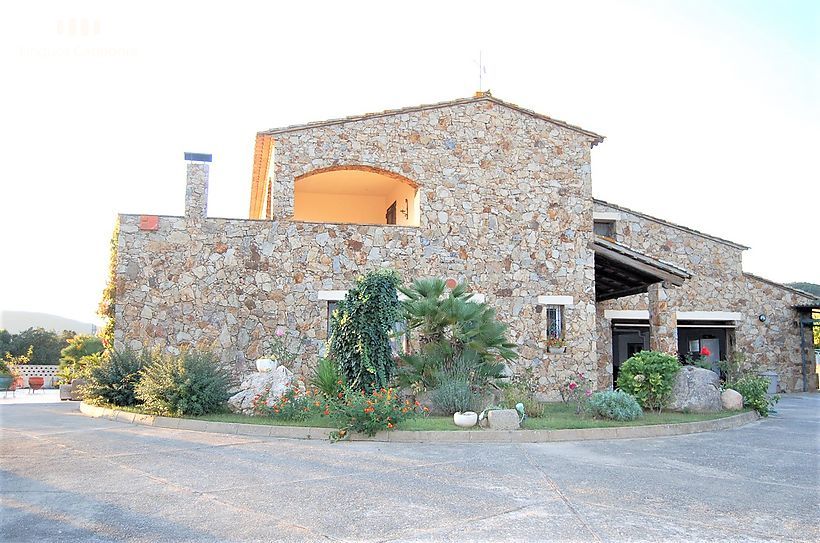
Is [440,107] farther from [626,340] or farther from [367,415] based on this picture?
[626,340]

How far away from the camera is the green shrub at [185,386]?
1083 centimetres

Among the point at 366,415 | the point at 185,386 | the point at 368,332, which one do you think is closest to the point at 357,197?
the point at 368,332

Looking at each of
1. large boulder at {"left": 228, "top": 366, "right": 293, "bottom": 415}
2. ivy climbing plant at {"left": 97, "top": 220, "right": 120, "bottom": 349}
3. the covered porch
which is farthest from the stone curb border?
ivy climbing plant at {"left": 97, "top": 220, "right": 120, "bottom": 349}

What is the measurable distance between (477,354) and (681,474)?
17.5ft

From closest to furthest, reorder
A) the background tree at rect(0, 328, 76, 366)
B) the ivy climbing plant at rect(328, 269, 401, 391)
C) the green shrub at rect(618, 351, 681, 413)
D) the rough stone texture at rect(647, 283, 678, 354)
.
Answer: the ivy climbing plant at rect(328, 269, 401, 391)
the green shrub at rect(618, 351, 681, 413)
the rough stone texture at rect(647, 283, 678, 354)
the background tree at rect(0, 328, 76, 366)

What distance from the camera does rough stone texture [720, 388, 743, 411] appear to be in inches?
512

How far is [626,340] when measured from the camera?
78.4 ft

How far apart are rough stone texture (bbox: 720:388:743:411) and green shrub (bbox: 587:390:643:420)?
2.73 meters

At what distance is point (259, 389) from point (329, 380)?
1176mm


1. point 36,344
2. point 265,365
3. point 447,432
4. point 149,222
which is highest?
point 149,222

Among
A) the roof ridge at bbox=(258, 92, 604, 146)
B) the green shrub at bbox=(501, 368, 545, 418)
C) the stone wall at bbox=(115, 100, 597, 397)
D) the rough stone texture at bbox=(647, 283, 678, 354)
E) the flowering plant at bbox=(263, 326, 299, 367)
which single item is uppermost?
the roof ridge at bbox=(258, 92, 604, 146)

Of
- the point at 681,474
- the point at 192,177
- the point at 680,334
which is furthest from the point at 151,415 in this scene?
the point at 680,334

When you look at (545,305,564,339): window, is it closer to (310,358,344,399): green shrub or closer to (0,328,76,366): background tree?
(310,358,344,399): green shrub

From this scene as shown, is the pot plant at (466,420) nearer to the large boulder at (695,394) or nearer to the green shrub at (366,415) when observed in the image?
the green shrub at (366,415)
